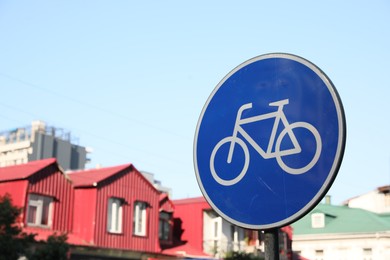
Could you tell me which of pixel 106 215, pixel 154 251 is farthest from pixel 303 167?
pixel 154 251

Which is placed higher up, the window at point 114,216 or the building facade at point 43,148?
the building facade at point 43,148

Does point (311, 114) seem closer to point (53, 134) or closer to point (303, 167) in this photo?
point (303, 167)

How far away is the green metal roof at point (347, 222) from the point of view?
4706 centimetres

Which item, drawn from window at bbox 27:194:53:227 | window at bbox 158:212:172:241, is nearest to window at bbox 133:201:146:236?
window at bbox 158:212:172:241

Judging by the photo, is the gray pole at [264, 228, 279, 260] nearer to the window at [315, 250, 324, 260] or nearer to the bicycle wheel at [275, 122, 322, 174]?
the bicycle wheel at [275, 122, 322, 174]

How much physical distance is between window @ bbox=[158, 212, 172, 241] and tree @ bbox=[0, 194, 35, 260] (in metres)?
14.4

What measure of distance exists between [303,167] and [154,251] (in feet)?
109

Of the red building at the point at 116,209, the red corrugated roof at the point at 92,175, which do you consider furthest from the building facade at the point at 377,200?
the red corrugated roof at the point at 92,175

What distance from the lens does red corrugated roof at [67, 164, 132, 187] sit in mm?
31984

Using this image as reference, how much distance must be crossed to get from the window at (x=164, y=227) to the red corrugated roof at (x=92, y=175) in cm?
550

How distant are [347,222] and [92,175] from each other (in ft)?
80.7

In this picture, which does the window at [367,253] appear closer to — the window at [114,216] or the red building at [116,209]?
the red building at [116,209]

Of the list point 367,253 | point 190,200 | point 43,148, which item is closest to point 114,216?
point 190,200

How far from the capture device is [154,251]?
35.0 metres
